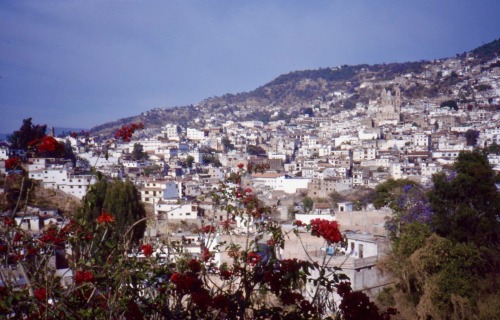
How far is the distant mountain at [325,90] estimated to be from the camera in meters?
116

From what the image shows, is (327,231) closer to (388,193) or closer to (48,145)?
(48,145)

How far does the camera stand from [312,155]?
209 ft

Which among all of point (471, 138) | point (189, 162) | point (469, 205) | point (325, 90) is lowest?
point (469, 205)

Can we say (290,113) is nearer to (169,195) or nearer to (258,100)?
(258,100)

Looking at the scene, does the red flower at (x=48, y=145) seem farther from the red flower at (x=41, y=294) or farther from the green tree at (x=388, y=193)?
the green tree at (x=388, y=193)

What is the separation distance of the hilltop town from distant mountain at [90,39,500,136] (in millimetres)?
693

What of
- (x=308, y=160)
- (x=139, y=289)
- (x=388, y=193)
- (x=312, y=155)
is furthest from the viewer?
(x=312, y=155)

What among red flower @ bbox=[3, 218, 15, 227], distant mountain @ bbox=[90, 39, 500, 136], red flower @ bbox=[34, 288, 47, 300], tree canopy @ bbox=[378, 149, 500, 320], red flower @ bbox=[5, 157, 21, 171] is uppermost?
distant mountain @ bbox=[90, 39, 500, 136]

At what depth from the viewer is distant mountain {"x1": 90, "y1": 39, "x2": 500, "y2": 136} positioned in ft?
381

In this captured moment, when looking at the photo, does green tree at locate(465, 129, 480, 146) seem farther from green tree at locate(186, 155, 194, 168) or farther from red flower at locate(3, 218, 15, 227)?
red flower at locate(3, 218, 15, 227)

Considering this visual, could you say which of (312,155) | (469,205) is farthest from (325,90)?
(469,205)

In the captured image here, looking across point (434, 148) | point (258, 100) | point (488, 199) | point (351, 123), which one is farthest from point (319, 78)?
point (488, 199)

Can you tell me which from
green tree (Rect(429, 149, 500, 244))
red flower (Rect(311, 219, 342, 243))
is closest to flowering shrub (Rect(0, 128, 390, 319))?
red flower (Rect(311, 219, 342, 243))

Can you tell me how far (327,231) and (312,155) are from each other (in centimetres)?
6096
